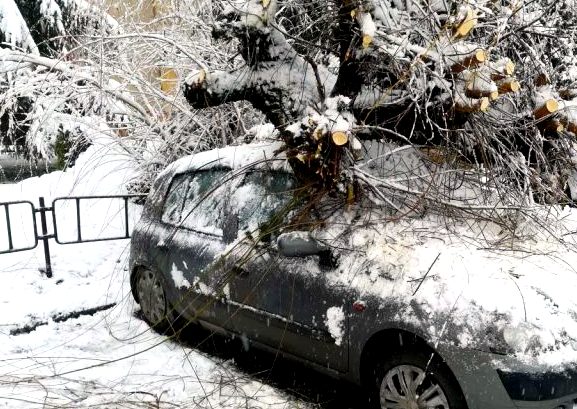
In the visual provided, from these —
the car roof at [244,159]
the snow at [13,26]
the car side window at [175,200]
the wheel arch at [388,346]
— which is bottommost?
the wheel arch at [388,346]

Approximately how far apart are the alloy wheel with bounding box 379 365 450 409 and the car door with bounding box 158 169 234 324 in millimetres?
1516

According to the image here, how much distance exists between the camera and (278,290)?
13.1ft

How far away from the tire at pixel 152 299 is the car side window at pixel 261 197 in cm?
130

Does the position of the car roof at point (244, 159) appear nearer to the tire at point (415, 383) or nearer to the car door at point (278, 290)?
the car door at point (278, 290)

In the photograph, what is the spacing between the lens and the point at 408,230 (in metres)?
3.66

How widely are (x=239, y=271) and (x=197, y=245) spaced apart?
58 centimetres

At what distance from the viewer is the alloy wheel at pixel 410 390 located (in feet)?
10.5

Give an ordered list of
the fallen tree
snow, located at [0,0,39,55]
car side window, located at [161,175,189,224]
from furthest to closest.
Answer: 1. snow, located at [0,0,39,55]
2. car side window, located at [161,175,189,224]
3. the fallen tree

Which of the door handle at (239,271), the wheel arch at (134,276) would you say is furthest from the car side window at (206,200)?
the wheel arch at (134,276)

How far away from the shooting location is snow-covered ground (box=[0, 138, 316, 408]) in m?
3.98

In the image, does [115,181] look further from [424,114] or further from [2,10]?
[424,114]

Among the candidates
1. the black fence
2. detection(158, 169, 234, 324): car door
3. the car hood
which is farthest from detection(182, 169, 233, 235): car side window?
the black fence

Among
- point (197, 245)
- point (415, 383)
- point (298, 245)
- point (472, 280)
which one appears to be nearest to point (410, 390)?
point (415, 383)

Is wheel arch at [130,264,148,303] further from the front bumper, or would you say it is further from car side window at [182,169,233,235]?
the front bumper
